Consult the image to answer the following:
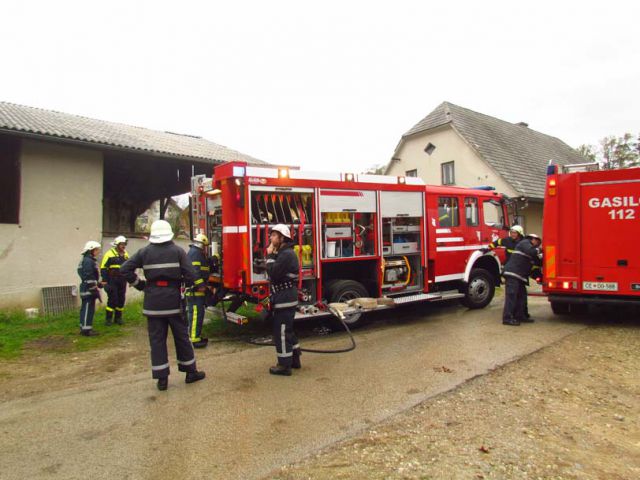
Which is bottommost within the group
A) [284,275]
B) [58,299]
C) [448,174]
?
[58,299]

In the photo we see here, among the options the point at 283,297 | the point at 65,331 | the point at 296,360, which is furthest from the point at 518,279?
the point at 65,331

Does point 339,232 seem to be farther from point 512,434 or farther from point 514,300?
point 512,434

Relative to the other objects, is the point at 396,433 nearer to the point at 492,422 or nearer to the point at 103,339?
the point at 492,422

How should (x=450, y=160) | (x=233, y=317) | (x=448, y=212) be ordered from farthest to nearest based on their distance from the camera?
(x=450, y=160) → (x=448, y=212) → (x=233, y=317)

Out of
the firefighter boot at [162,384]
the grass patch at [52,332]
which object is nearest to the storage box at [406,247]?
the firefighter boot at [162,384]

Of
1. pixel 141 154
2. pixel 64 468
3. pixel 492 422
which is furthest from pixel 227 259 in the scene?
pixel 141 154

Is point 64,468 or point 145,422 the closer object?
point 64,468

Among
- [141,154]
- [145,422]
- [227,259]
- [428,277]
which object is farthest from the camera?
[141,154]

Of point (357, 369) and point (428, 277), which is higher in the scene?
point (428, 277)

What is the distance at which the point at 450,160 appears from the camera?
19.3m

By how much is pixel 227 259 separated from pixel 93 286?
2.67m

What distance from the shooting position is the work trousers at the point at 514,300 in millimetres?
7461

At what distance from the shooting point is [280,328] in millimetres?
4945

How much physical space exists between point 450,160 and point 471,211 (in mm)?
11244
